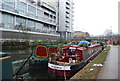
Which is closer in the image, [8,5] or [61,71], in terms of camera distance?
[61,71]

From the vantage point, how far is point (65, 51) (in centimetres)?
1488

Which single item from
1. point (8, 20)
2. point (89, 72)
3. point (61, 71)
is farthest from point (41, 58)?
point (8, 20)

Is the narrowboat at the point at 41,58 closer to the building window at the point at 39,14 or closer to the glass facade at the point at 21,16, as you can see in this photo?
the glass facade at the point at 21,16

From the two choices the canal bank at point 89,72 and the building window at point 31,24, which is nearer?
the canal bank at point 89,72

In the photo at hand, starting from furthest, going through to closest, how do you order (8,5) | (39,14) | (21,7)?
1. (39,14)
2. (21,7)
3. (8,5)

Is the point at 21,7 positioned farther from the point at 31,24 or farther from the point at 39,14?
the point at 39,14

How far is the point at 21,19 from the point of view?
4359cm

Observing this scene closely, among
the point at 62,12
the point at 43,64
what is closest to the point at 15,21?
the point at 43,64

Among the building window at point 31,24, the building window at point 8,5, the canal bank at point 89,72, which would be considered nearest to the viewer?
the canal bank at point 89,72

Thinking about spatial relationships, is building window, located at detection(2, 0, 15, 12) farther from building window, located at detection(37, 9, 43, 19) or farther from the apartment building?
building window, located at detection(37, 9, 43, 19)

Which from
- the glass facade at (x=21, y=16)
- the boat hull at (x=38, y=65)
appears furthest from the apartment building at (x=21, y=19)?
the boat hull at (x=38, y=65)

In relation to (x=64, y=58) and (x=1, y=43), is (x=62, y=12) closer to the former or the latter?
(x=1, y=43)

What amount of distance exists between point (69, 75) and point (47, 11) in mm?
52223

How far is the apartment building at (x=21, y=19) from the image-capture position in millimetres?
35334
